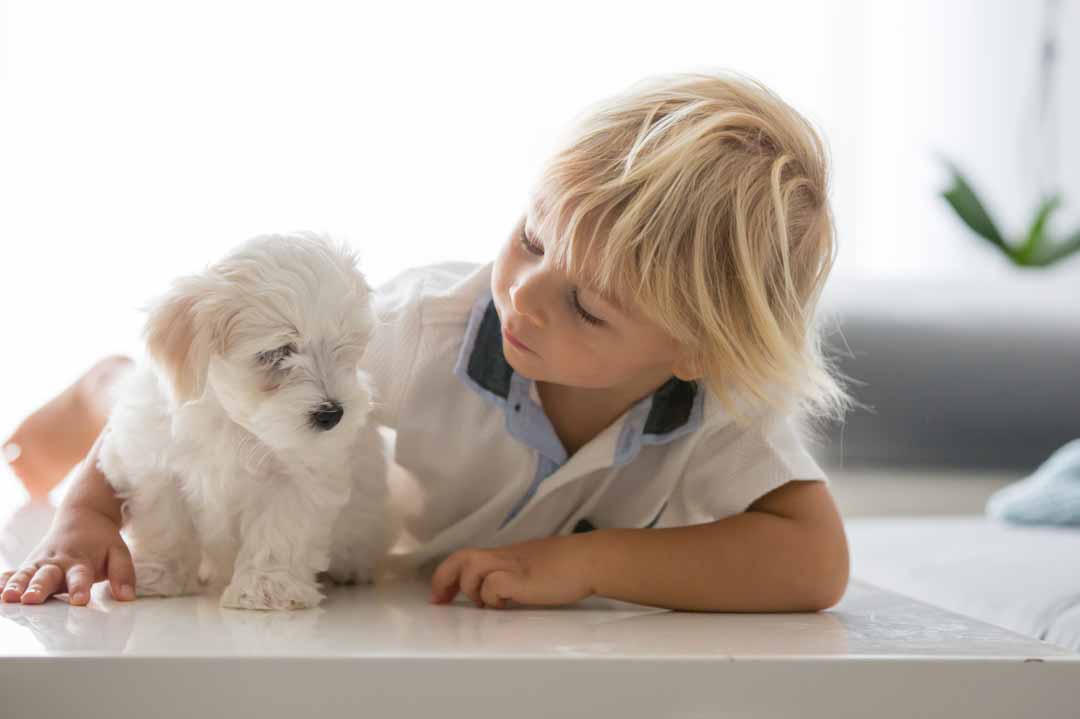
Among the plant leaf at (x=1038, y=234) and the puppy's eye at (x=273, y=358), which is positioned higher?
the puppy's eye at (x=273, y=358)

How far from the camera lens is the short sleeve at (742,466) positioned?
4.56ft

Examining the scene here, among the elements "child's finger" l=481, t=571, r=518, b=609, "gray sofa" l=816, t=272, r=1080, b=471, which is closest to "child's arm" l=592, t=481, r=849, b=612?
"child's finger" l=481, t=571, r=518, b=609

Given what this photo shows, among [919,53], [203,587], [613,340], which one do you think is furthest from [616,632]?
[919,53]

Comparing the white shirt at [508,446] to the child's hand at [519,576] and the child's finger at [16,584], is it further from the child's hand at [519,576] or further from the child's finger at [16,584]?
the child's finger at [16,584]

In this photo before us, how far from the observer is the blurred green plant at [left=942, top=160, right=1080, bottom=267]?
12.5ft

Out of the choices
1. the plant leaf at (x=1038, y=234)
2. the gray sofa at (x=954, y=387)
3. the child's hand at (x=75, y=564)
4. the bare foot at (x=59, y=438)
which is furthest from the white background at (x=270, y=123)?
the child's hand at (x=75, y=564)

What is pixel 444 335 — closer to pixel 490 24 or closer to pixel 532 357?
pixel 532 357

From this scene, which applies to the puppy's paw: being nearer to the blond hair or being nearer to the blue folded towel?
the blond hair

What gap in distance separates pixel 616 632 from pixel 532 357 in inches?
14.1

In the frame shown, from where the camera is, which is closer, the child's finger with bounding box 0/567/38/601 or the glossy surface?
the glossy surface

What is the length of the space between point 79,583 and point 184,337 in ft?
0.90

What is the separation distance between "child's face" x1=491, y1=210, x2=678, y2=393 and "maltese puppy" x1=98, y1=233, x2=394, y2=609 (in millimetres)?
184

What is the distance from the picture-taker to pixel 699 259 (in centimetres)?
126

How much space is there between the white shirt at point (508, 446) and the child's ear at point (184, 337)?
31 cm
